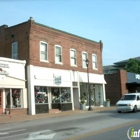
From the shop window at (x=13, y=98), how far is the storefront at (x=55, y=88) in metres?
0.93

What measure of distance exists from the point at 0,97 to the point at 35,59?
16.7 ft

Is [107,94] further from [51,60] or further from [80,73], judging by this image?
[51,60]

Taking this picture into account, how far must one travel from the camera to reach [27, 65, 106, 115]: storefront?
23.5 meters

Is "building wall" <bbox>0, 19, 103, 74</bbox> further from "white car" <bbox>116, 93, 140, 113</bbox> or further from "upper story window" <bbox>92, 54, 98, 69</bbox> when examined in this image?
"white car" <bbox>116, 93, 140, 113</bbox>

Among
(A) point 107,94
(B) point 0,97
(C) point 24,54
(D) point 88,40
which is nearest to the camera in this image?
(B) point 0,97

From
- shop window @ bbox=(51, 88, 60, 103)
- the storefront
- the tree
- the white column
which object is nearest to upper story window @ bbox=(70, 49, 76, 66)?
the storefront

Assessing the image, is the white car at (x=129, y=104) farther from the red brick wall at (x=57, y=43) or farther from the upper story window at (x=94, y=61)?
the upper story window at (x=94, y=61)

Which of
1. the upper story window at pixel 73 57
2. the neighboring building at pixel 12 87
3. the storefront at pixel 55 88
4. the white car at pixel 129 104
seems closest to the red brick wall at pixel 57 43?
the upper story window at pixel 73 57

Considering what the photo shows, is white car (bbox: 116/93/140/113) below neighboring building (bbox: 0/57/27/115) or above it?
below

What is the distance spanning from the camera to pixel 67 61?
28.2 metres

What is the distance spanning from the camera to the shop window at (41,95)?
24.2 m

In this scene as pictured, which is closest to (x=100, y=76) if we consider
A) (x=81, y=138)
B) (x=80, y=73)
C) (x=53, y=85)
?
(x=80, y=73)

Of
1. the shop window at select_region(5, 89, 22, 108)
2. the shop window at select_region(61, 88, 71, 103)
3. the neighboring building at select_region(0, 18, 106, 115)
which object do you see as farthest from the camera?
the shop window at select_region(61, 88, 71, 103)

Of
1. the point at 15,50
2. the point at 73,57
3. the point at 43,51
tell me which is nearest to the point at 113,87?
the point at 73,57
